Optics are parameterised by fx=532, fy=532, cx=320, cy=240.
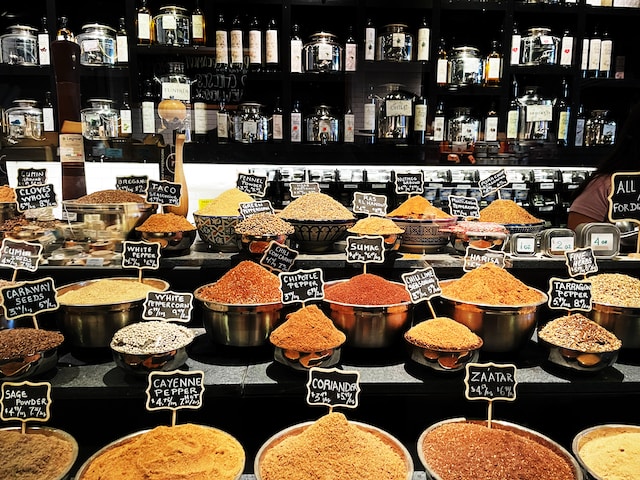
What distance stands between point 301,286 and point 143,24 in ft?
9.71

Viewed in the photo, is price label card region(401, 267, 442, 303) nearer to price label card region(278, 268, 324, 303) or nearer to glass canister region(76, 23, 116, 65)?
price label card region(278, 268, 324, 303)

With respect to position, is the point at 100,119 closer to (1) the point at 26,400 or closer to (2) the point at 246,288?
(2) the point at 246,288

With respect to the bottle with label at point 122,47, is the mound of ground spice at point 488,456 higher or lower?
lower

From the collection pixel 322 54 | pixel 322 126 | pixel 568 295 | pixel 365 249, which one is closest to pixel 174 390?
pixel 365 249

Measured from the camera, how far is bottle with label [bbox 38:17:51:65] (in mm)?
3674

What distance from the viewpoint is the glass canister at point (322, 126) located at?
3.81m

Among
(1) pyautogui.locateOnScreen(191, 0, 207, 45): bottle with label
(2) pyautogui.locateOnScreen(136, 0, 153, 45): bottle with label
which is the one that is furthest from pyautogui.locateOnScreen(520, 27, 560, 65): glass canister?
(2) pyautogui.locateOnScreen(136, 0, 153, 45): bottle with label

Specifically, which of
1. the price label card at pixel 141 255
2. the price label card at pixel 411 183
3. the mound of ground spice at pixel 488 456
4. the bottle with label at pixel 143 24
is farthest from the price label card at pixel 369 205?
the bottle with label at pixel 143 24

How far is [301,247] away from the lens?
1.88 meters

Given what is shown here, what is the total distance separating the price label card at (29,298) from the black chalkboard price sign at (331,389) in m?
0.73

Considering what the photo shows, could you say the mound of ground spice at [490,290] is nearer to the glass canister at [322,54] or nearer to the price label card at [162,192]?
the price label card at [162,192]

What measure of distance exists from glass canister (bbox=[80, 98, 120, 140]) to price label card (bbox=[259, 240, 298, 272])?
2.30 meters

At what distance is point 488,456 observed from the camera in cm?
117

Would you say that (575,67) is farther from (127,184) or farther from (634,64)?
(127,184)
